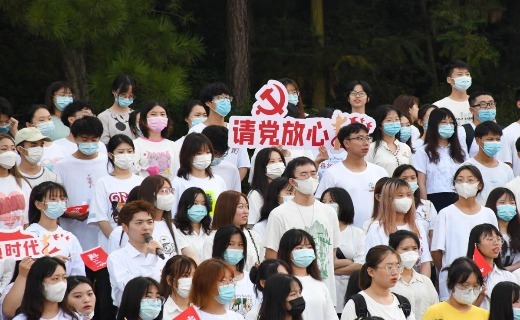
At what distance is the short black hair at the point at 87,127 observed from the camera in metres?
13.7

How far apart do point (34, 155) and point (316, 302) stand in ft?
10.3

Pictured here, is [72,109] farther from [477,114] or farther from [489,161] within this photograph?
[477,114]

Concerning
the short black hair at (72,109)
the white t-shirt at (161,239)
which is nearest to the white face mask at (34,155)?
the short black hair at (72,109)

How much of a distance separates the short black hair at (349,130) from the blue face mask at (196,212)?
1.82 metres

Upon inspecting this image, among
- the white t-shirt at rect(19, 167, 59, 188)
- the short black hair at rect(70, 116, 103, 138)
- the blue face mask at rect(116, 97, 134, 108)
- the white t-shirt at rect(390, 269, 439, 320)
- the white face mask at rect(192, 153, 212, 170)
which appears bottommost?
the white t-shirt at rect(390, 269, 439, 320)

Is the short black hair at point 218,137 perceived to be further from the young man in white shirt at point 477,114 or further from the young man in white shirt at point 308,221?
the young man in white shirt at point 477,114

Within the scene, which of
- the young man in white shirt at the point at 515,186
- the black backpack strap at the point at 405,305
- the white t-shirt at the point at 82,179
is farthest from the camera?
the young man in white shirt at the point at 515,186

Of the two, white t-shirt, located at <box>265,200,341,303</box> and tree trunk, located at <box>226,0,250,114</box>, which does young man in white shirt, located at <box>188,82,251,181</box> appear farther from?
tree trunk, located at <box>226,0,250,114</box>

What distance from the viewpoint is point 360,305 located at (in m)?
11.5

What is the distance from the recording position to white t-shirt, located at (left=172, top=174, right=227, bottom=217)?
44.6 feet

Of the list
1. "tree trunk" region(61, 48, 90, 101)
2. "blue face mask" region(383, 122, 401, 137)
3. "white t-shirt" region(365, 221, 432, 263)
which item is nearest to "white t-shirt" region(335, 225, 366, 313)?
"white t-shirt" region(365, 221, 432, 263)

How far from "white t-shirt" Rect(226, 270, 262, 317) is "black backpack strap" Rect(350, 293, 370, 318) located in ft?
2.97

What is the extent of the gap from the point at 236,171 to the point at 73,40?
12.2 feet

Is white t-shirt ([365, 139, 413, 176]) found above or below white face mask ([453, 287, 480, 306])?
above
